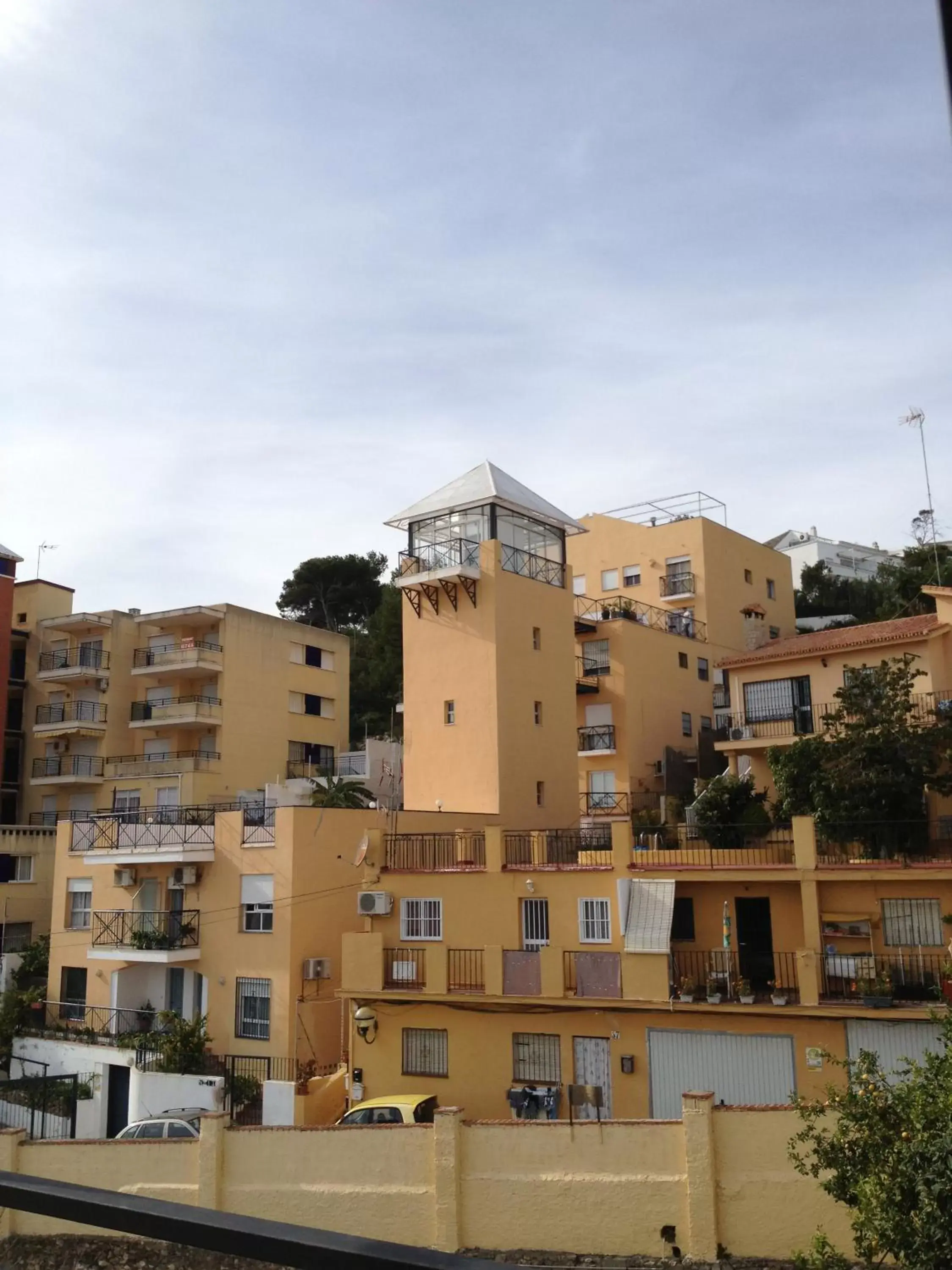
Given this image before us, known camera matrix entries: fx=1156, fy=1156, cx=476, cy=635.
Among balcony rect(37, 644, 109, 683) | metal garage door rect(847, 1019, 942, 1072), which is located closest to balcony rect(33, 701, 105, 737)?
balcony rect(37, 644, 109, 683)

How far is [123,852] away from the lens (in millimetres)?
33062

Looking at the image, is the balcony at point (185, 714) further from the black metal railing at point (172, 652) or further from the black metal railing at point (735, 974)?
the black metal railing at point (735, 974)

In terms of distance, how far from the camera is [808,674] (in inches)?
1517

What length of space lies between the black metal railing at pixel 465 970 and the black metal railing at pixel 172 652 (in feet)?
80.4

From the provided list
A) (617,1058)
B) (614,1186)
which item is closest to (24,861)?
(617,1058)

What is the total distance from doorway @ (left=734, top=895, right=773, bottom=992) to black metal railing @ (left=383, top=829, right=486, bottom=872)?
6.44m

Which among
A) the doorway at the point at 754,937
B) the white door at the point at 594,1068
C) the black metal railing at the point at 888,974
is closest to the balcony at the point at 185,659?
the white door at the point at 594,1068

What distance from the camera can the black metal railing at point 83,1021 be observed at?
3148 centimetres

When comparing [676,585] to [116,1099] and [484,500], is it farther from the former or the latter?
[116,1099]

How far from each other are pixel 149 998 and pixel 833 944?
19.4 m

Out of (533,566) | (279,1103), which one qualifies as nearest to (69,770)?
(533,566)

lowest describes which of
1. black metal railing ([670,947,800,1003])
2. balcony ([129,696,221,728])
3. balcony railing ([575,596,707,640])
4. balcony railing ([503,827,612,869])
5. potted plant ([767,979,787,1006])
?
potted plant ([767,979,787,1006])

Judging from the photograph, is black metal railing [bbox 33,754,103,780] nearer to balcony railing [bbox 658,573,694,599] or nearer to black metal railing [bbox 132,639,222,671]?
black metal railing [bbox 132,639,222,671]

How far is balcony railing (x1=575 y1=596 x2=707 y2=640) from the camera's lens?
4838cm
